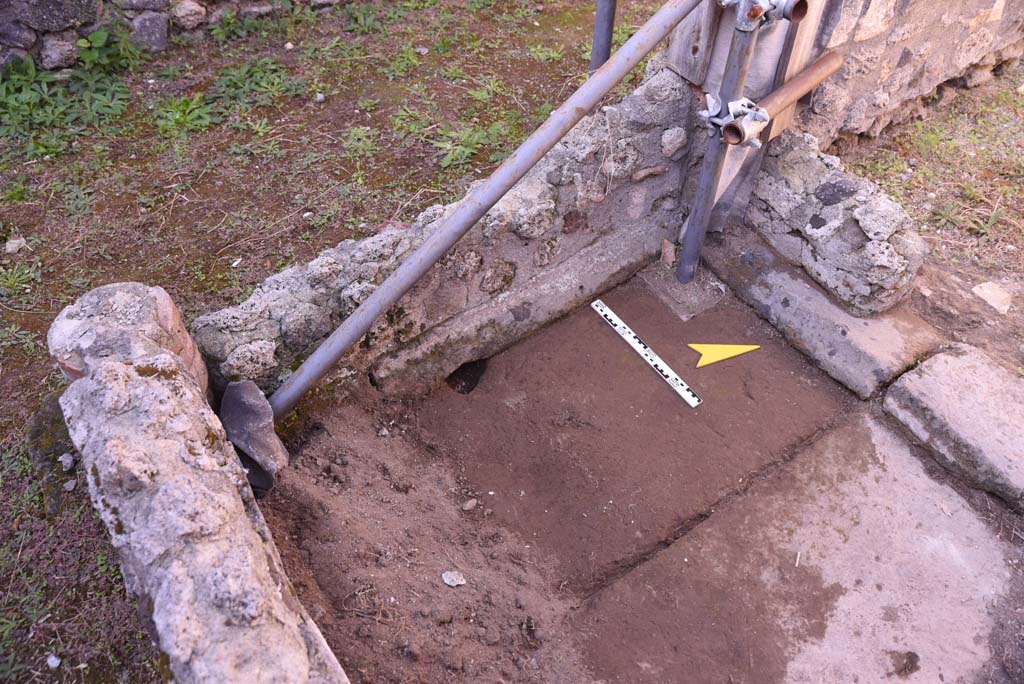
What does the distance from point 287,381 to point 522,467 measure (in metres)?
0.94

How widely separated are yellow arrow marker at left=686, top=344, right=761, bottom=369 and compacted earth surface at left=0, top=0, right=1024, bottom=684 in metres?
0.03

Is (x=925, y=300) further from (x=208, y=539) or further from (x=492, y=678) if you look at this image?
(x=208, y=539)

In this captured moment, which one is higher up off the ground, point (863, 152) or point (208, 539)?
point (208, 539)

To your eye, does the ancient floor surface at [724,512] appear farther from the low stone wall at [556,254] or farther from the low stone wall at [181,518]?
the low stone wall at [181,518]

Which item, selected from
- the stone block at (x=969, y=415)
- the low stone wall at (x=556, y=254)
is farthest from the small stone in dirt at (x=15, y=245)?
the stone block at (x=969, y=415)

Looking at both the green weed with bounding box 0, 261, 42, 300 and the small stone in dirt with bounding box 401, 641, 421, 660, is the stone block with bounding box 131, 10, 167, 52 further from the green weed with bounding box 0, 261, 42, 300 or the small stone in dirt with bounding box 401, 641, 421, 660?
the small stone in dirt with bounding box 401, 641, 421, 660

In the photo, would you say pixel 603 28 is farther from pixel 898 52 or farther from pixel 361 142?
pixel 361 142

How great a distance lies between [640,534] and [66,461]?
84.9 inches

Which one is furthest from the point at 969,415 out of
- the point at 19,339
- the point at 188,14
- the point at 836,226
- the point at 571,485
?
the point at 188,14

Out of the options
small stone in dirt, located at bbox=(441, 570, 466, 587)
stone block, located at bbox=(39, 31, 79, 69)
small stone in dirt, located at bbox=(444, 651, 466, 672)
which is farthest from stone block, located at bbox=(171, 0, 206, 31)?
small stone in dirt, located at bbox=(444, 651, 466, 672)

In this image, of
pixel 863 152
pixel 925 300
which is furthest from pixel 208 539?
pixel 863 152

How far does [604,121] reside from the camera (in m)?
3.02

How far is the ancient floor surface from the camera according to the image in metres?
2.42

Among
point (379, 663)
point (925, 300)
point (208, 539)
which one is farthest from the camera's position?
point (925, 300)
